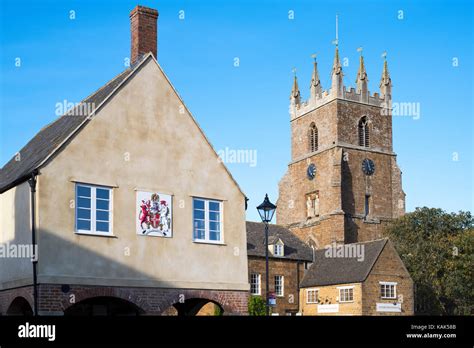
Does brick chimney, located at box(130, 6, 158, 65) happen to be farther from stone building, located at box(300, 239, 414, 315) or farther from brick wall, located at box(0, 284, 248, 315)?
stone building, located at box(300, 239, 414, 315)

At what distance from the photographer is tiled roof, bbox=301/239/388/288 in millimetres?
55219

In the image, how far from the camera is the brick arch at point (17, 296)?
2130cm

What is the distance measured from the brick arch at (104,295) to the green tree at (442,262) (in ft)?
144

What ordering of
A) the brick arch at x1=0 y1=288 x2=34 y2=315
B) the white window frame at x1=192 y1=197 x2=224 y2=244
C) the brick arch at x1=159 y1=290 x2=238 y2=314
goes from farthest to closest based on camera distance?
the white window frame at x1=192 y1=197 x2=224 y2=244, the brick arch at x1=159 y1=290 x2=238 y2=314, the brick arch at x1=0 y1=288 x2=34 y2=315

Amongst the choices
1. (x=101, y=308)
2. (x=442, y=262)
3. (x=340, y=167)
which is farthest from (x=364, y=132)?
(x=101, y=308)

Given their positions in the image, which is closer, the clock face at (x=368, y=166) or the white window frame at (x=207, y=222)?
the white window frame at (x=207, y=222)

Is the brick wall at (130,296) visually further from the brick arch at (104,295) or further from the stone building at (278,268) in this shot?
the stone building at (278,268)

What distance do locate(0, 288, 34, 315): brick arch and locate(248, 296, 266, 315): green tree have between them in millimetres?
30725

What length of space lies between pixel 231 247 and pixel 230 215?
45.4 inches

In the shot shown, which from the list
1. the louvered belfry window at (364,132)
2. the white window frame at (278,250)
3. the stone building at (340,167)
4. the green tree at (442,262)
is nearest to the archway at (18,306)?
the white window frame at (278,250)

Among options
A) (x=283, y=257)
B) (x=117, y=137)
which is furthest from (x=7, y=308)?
(x=283, y=257)

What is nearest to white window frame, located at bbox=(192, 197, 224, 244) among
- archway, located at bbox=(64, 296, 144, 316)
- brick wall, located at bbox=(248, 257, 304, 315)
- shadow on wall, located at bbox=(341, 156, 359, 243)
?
archway, located at bbox=(64, 296, 144, 316)

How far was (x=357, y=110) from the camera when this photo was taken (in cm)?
8394

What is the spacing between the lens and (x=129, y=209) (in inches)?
913
